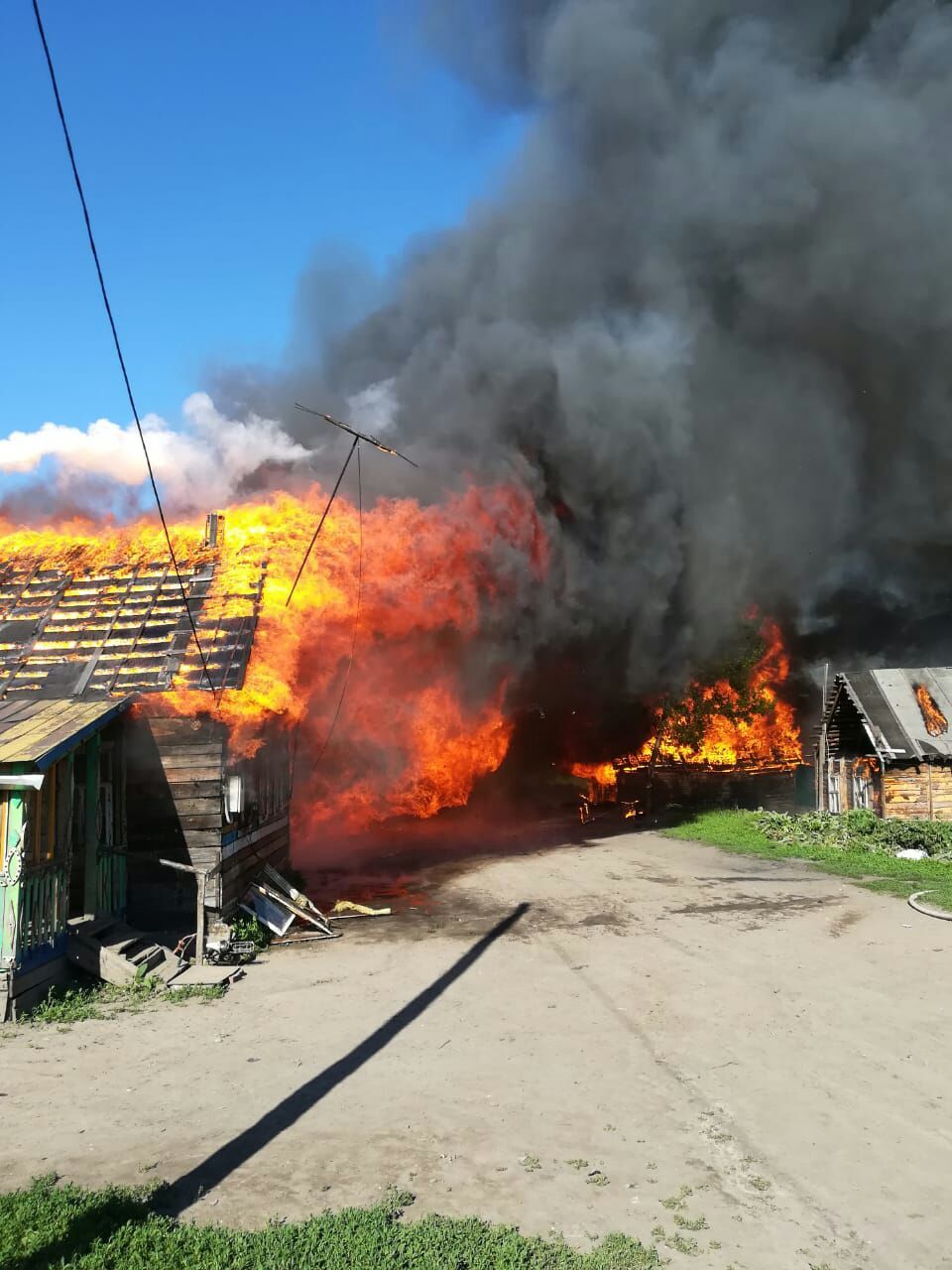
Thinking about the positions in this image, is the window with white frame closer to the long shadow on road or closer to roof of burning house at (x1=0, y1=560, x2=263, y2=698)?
the long shadow on road

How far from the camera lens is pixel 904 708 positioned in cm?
2536

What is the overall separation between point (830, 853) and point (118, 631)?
17.8 metres

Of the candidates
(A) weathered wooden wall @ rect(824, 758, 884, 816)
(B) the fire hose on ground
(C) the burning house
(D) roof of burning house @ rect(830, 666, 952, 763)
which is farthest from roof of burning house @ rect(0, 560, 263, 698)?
(C) the burning house

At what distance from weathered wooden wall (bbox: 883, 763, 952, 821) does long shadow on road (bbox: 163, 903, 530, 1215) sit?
18.4 meters

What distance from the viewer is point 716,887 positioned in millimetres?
17094

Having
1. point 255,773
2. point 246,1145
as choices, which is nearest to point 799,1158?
point 246,1145

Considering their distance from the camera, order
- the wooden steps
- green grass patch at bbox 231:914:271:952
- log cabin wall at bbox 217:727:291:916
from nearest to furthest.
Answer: the wooden steps, green grass patch at bbox 231:914:271:952, log cabin wall at bbox 217:727:291:916

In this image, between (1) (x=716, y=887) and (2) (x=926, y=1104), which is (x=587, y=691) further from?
(2) (x=926, y=1104)

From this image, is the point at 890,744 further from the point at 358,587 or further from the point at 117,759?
the point at 117,759

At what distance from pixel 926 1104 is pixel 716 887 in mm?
10346

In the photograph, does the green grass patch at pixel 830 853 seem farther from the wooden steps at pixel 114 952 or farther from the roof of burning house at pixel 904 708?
the wooden steps at pixel 114 952

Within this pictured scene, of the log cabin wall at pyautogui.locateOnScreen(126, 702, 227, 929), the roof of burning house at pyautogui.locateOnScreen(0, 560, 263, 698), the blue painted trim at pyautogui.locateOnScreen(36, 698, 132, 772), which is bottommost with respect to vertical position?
the log cabin wall at pyautogui.locateOnScreen(126, 702, 227, 929)

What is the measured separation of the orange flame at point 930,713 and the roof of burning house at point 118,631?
21.1 m

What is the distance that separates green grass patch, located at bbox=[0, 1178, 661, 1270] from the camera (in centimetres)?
459
